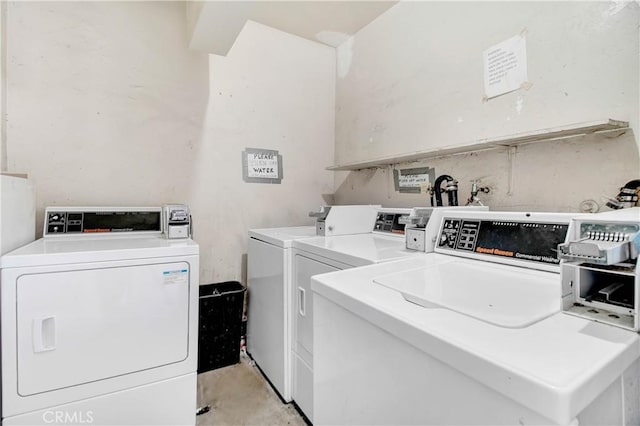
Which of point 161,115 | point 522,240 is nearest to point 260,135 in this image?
point 161,115

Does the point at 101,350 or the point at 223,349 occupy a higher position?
the point at 101,350

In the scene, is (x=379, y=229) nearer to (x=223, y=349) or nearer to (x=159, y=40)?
(x=223, y=349)

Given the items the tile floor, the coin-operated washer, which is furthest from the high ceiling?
the tile floor

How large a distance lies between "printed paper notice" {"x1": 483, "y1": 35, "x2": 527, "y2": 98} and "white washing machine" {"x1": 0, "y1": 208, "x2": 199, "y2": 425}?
5.91 feet

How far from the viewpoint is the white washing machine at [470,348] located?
46 cm

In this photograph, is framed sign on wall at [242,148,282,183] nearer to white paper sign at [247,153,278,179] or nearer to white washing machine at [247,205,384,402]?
white paper sign at [247,153,278,179]

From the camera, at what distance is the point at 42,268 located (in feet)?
3.99

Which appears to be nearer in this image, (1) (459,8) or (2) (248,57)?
(1) (459,8)

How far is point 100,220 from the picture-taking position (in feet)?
5.90

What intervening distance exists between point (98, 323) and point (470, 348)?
145cm

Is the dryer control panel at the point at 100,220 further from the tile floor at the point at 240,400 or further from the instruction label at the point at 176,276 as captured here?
the tile floor at the point at 240,400

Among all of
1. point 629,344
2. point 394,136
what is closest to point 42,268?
point 629,344

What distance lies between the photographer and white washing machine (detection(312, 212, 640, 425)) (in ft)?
1.52

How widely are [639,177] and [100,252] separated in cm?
221
